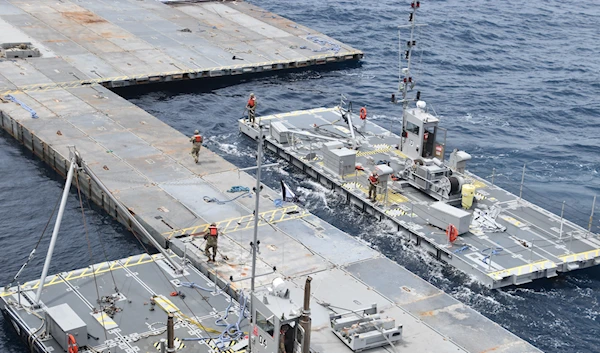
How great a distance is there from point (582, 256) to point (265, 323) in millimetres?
23040

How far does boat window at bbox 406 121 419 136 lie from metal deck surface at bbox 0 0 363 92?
26.3m

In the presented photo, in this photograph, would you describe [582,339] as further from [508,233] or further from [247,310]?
[247,310]

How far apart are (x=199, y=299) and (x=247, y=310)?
2832 millimetres

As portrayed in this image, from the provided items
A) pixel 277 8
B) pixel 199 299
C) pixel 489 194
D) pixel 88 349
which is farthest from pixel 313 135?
pixel 277 8

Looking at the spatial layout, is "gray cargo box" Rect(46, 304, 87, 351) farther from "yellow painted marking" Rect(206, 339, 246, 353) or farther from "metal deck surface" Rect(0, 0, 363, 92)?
"metal deck surface" Rect(0, 0, 363, 92)

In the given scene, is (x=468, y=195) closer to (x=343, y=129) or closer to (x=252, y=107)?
(x=343, y=129)

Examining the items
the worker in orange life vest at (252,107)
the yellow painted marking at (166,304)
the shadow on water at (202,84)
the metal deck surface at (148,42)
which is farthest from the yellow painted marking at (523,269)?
the metal deck surface at (148,42)

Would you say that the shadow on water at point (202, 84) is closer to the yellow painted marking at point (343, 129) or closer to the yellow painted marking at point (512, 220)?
the yellow painted marking at point (343, 129)

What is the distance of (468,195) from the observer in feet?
194

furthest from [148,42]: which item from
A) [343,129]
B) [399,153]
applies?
[399,153]

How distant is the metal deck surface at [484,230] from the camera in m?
52.7

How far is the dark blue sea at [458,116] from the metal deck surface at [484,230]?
2.86 ft

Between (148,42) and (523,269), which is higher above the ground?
(148,42)

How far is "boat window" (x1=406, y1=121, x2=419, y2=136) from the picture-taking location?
65.1m
